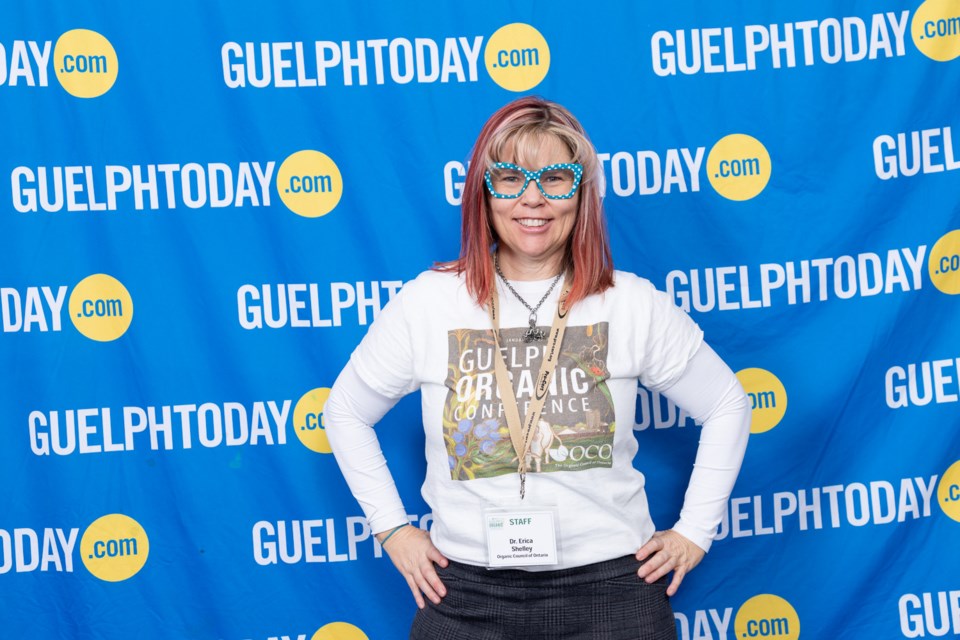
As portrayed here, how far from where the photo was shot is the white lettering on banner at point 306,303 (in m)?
2.10

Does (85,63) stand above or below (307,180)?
above

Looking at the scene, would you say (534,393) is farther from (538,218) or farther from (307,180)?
(307,180)

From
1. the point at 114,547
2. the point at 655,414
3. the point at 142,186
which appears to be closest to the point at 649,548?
the point at 655,414

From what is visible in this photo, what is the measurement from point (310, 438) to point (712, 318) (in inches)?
38.1

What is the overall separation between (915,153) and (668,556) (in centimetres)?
115

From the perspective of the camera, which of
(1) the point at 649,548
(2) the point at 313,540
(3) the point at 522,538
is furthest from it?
(2) the point at 313,540

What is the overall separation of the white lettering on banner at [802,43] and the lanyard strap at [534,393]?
0.88 metres

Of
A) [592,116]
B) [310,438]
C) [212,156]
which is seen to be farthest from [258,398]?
[592,116]

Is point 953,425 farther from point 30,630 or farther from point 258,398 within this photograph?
point 30,630

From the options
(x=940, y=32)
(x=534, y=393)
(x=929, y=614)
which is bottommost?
(x=929, y=614)

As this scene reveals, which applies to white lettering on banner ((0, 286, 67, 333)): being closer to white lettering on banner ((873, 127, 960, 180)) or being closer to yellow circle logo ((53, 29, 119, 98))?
yellow circle logo ((53, 29, 119, 98))

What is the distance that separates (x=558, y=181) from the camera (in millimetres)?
1603

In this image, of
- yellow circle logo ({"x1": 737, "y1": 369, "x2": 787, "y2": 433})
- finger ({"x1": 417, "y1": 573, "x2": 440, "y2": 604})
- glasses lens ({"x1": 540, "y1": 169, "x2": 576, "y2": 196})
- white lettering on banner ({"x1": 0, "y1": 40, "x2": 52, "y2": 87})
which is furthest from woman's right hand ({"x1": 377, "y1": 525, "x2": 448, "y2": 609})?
white lettering on banner ({"x1": 0, "y1": 40, "x2": 52, "y2": 87})

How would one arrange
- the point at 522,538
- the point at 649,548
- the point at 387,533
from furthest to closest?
the point at 387,533
the point at 649,548
the point at 522,538
